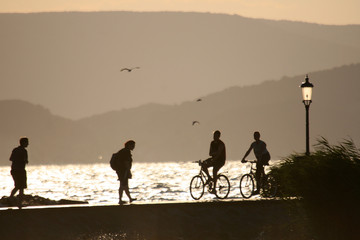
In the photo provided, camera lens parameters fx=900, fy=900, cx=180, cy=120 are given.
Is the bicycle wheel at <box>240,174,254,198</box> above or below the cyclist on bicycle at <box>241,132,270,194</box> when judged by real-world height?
below

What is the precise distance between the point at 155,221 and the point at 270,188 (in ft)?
22.3

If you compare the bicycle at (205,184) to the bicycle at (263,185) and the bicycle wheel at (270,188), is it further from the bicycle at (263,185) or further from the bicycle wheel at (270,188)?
the bicycle wheel at (270,188)

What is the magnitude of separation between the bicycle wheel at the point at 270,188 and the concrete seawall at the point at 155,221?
15.5ft

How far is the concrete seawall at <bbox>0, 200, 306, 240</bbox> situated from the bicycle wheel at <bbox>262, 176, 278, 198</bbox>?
15.5 ft

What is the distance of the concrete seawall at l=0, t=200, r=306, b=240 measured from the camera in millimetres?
19297

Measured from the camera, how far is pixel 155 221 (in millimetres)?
20219

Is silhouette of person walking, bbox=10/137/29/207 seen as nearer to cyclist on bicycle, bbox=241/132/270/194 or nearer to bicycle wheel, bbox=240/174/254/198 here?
cyclist on bicycle, bbox=241/132/270/194

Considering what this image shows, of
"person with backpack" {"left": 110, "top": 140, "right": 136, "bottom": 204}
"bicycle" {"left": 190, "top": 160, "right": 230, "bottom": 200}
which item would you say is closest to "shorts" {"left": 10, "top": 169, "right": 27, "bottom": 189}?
"person with backpack" {"left": 110, "top": 140, "right": 136, "bottom": 204}

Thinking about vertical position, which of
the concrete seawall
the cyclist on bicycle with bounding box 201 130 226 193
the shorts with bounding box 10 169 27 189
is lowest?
the concrete seawall

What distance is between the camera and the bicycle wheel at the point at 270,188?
85.1ft

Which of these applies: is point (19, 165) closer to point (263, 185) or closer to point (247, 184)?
point (263, 185)

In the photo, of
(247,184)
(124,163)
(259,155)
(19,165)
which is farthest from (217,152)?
(19,165)

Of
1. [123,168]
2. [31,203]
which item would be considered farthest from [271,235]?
[31,203]

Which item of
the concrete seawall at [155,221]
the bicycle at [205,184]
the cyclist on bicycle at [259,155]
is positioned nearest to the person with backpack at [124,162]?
the bicycle at [205,184]
